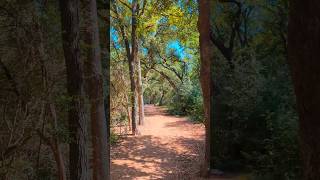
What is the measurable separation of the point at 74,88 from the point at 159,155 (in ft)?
33.6

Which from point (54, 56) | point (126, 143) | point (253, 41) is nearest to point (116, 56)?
point (126, 143)

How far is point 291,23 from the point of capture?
367 centimetres

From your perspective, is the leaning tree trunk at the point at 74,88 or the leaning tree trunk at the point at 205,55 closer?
the leaning tree trunk at the point at 74,88

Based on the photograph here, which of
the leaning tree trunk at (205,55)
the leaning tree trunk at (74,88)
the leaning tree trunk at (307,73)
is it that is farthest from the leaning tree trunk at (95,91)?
the leaning tree trunk at (307,73)

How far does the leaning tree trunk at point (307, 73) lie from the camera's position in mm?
3469

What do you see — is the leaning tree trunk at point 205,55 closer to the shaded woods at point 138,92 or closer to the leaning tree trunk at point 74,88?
the shaded woods at point 138,92

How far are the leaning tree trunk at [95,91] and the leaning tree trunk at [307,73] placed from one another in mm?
5433

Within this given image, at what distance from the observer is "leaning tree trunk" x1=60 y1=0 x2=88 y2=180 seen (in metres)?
6.89

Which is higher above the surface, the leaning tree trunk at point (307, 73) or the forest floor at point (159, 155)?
the leaning tree trunk at point (307, 73)

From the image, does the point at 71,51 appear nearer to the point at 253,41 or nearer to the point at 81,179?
the point at 81,179

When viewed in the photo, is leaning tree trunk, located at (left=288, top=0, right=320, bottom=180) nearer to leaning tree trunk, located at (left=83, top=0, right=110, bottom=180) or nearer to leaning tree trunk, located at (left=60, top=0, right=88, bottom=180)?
leaning tree trunk, located at (left=60, top=0, right=88, bottom=180)

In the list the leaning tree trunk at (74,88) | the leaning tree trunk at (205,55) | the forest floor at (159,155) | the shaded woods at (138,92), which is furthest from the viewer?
the forest floor at (159,155)

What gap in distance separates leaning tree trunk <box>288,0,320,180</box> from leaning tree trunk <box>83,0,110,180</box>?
17.8 ft

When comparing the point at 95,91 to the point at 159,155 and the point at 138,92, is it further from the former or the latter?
the point at 138,92
